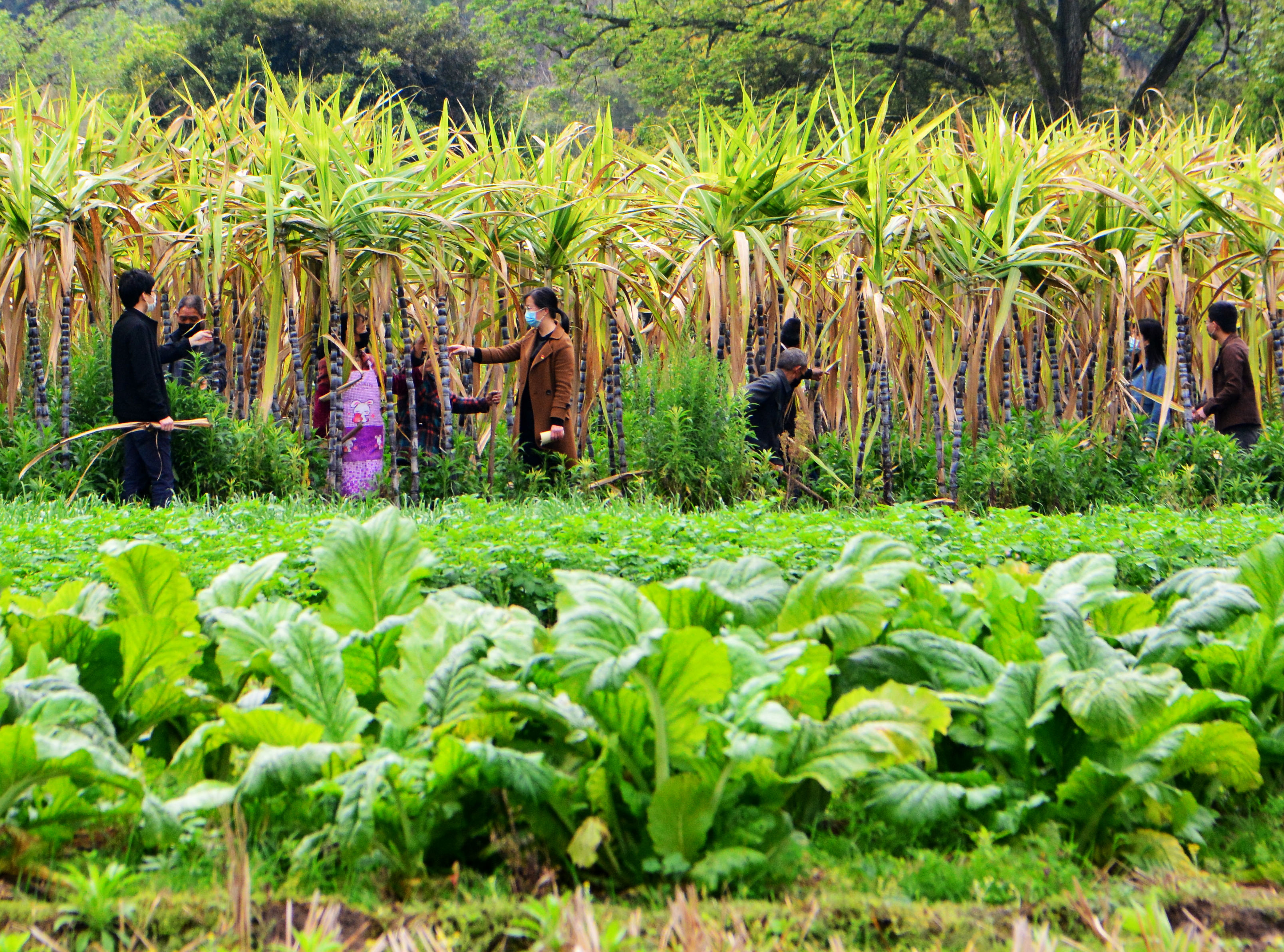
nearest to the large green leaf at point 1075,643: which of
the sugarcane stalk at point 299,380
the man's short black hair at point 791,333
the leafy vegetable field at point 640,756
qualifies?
the leafy vegetable field at point 640,756

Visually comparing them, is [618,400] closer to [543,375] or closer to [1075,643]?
[543,375]

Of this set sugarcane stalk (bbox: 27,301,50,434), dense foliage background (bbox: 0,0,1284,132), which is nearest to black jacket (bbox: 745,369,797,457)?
sugarcane stalk (bbox: 27,301,50,434)

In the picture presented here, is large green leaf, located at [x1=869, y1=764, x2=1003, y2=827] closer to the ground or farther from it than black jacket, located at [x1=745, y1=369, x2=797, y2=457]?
closer to the ground

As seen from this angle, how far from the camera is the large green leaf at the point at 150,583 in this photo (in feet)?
8.54

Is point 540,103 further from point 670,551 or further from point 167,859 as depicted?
point 167,859

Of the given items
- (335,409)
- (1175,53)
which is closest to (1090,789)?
(335,409)

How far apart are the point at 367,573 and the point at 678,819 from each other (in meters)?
1.08

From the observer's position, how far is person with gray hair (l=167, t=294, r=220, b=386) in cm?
776

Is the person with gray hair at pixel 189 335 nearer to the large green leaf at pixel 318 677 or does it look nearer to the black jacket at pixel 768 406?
the black jacket at pixel 768 406

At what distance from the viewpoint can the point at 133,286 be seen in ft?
22.5

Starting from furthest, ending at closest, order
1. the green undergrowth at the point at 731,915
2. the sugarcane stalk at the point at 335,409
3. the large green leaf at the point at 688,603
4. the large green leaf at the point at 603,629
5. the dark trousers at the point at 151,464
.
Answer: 1. the sugarcane stalk at the point at 335,409
2. the dark trousers at the point at 151,464
3. the large green leaf at the point at 688,603
4. the large green leaf at the point at 603,629
5. the green undergrowth at the point at 731,915

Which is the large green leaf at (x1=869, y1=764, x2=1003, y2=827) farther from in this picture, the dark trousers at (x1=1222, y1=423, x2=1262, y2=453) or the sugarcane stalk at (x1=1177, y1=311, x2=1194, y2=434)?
the dark trousers at (x1=1222, y1=423, x2=1262, y2=453)

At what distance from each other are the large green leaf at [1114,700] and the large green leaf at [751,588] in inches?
25.9

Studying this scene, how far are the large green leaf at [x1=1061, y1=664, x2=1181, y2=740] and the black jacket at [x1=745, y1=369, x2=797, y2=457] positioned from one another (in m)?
5.28
